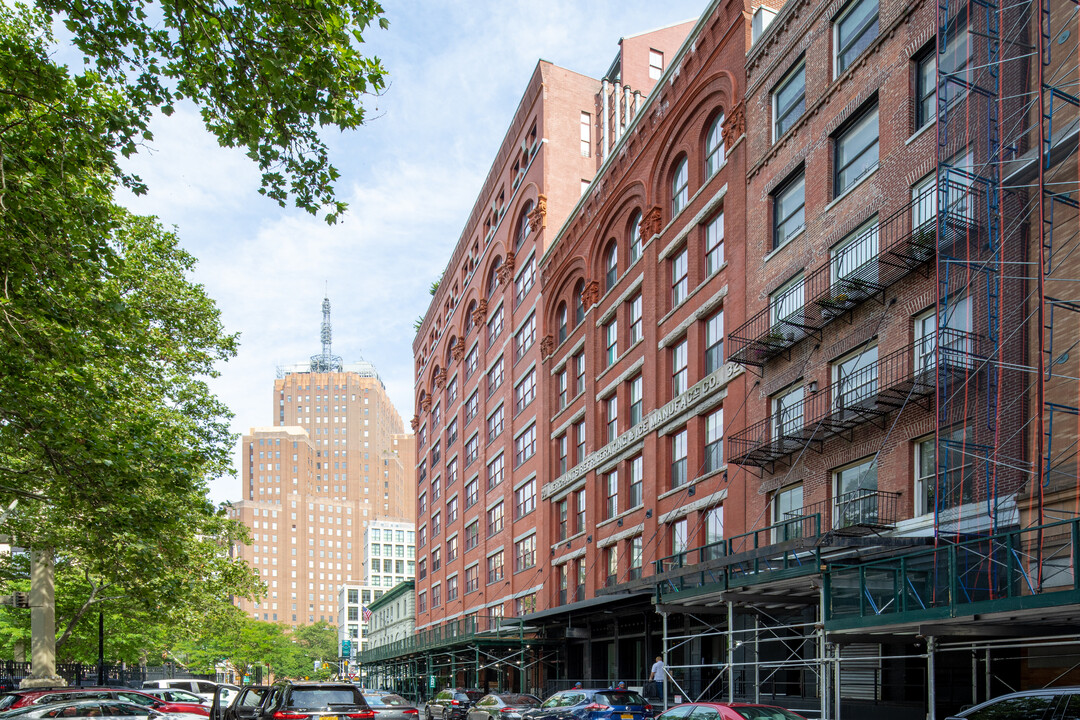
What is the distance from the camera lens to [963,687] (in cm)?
1897

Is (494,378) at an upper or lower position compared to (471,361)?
lower

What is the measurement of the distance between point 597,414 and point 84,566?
19749mm

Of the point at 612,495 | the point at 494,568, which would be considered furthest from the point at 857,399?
the point at 494,568

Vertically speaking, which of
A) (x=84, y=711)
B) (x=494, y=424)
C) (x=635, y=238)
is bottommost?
(x=84, y=711)

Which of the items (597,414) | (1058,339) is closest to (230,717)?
(1058,339)

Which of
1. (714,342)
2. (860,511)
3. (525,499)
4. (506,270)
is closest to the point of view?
(860,511)

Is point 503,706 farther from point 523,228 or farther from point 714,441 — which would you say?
point 523,228

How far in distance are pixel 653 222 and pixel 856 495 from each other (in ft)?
52.0

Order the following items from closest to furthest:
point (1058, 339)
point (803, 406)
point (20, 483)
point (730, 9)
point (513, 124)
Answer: point (1058, 339) → point (20, 483) → point (803, 406) → point (730, 9) → point (513, 124)

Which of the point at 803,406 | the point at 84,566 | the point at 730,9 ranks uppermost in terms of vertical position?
the point at 730,9

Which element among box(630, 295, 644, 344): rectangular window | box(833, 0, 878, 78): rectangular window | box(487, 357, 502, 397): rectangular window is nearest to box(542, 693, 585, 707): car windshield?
box(630, 295, 644, 344): rectangular window

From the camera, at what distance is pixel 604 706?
898 inches

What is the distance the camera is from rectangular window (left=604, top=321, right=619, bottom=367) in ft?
131

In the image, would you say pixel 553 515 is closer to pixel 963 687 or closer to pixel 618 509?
pixel 618 509
